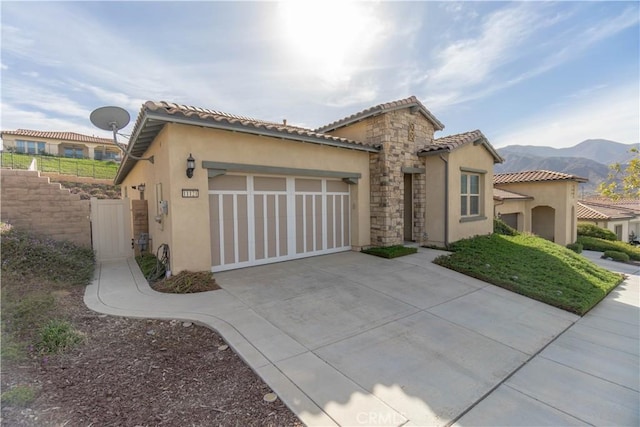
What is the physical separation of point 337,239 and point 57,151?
4387 centimetres

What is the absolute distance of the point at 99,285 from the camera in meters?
6.80

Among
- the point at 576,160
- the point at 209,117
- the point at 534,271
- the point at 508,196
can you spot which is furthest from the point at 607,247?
the point at 576,160

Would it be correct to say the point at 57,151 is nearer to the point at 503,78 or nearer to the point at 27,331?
the point at 27,331

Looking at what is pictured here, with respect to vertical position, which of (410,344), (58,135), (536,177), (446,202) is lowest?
(410,344)

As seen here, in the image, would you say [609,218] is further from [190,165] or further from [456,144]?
[190,165]

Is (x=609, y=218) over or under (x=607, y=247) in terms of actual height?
over

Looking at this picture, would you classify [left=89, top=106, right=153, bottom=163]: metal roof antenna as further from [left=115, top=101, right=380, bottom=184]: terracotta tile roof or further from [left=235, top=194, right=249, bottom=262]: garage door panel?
[left=235, top=194, right=249, bottom=262]: garage door panel

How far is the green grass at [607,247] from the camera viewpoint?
62.5 ft

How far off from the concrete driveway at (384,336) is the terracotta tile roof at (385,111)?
583 centimetres

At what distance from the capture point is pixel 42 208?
9234 millimetres

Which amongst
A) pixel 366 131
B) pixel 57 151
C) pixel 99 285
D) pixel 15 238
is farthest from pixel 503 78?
pixel 57 151

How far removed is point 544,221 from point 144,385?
26.8 m

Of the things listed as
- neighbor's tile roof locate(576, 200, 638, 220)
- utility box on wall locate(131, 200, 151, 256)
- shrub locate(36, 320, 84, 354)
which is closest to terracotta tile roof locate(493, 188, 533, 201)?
neighbor's tile roof locate(576, 200, 638, 220)

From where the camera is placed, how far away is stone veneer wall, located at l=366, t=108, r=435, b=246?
409 inches
